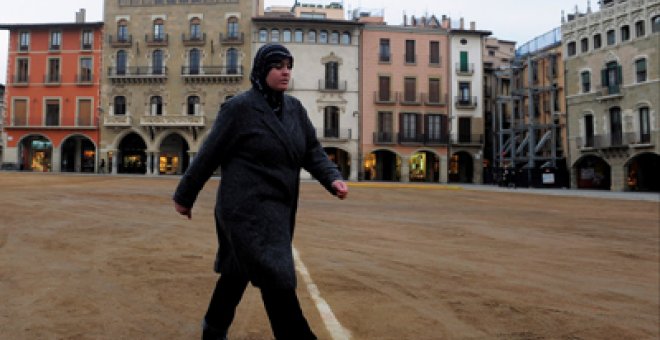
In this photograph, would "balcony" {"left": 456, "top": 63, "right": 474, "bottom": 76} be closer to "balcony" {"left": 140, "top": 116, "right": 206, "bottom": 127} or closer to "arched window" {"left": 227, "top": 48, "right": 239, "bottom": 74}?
"arched window" {"left": 227, "top": 48, "right": 239, "bottom": 74}

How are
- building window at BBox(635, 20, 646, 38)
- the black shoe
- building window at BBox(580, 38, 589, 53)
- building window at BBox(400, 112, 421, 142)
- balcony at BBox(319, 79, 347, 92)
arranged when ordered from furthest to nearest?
building window at BBox(400, 112, 421, 142) < balcony at BBox(319, 79, 347, 92) < building window at BBox(580, 38, 589, 53) < building window at BBox(635, 20, 646, 38) < the black shoe

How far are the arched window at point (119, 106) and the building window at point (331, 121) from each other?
17.8 metres

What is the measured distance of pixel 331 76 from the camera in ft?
130

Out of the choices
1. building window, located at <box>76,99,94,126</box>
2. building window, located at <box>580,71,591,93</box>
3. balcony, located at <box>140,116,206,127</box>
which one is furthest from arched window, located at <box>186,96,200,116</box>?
building window, located at <box>580,71,591,93</box>

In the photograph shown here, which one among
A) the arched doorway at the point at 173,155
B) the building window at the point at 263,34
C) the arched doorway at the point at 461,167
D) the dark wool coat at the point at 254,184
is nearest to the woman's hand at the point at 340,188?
the dark wool coat at the point at 254,184

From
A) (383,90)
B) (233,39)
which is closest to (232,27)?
(233,39)

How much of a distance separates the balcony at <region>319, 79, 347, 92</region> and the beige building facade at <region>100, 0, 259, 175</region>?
657 centimetres

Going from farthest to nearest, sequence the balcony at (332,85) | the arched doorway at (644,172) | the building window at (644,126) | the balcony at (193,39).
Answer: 1. the balcony at (193,39)
2. the balcony at (332,85)
3. the arched doorway at (644,172)
4. the building window at (644,126)

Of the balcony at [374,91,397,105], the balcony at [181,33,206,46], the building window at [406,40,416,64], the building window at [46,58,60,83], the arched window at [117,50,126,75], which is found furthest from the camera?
the building window at [406,40,416,64]

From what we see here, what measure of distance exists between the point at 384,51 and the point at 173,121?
1944cm

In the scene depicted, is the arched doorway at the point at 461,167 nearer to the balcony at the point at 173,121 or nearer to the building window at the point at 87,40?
the balcony at the point at 173,121

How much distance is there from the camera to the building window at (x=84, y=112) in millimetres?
39969

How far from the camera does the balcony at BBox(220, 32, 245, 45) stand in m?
38.9

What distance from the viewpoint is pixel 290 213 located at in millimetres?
2607
